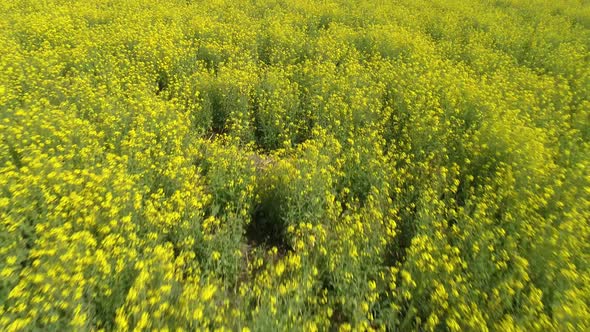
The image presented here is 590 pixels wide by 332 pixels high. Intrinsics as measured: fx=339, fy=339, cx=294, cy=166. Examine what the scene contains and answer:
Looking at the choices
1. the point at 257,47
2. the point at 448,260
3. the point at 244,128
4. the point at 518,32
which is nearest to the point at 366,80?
the point at 244,128

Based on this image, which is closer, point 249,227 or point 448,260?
A: point 448,260

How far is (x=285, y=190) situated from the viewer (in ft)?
13.0

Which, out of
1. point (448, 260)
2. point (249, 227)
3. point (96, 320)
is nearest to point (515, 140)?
point (448, 260)

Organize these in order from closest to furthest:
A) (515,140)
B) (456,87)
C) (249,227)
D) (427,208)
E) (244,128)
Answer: (427,208)
(249,227)
(515,140)
(244,128)
(456,87)

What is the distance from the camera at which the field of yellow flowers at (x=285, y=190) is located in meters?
2.53

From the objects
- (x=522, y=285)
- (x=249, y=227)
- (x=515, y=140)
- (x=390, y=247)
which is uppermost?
(x=515, y=140)

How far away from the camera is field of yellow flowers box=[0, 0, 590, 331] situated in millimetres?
2531

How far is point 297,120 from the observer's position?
226 inches

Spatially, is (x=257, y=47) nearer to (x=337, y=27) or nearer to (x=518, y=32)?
(x=337, y=27)

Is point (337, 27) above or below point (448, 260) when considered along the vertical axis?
above

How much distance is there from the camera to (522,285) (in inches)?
101

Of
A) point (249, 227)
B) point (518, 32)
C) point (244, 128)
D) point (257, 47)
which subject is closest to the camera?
point (249, 227)

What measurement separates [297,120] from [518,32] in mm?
8370

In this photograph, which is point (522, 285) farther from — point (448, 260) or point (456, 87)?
point (456, 87)
